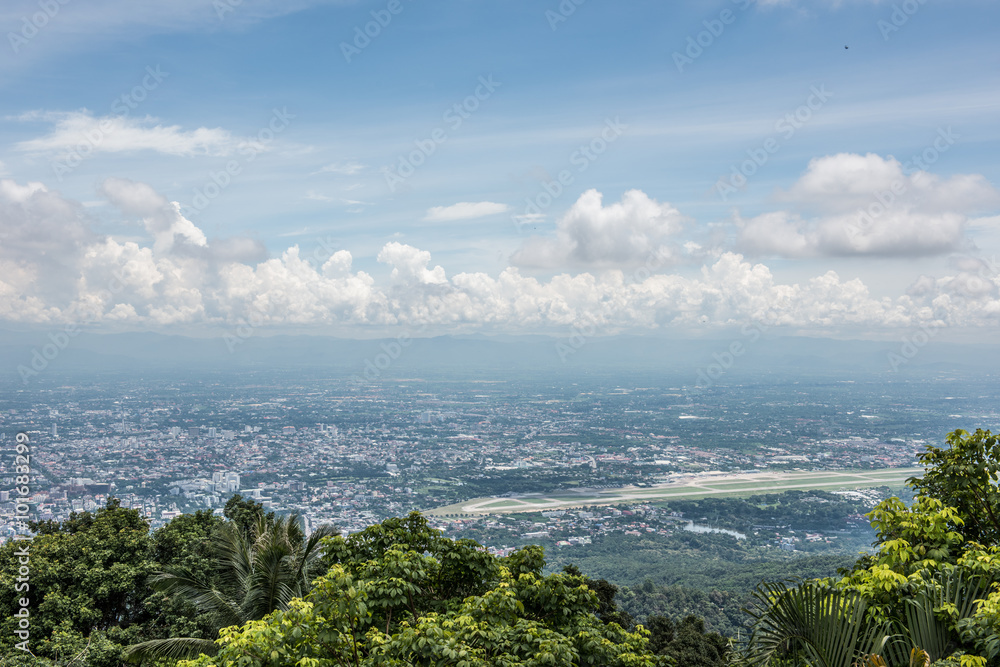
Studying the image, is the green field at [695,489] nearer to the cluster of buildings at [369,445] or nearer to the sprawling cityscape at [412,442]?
the sprawling cityscape at [412,442]

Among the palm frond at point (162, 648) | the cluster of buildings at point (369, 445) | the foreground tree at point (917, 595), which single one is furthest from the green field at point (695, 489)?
the foreground tree at point (917, 595)

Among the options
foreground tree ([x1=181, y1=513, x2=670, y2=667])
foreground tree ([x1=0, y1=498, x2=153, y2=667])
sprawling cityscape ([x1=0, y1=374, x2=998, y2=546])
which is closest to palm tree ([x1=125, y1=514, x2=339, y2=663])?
foreground tree ([x1=0, y1=498, x2=153, y2=667])

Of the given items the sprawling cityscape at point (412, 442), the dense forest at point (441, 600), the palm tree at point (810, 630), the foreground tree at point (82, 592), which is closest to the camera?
the palm tree at point (810, 630)

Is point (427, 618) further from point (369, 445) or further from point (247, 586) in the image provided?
point (369, 445)

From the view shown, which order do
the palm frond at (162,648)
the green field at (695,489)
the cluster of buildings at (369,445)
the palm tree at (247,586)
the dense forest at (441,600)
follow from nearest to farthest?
the dense forest at (441,600) < the palm frond at (162,648) < the palm tree at (247,586) < the cluster of buildings at (369,445) < the green field at (695,489)

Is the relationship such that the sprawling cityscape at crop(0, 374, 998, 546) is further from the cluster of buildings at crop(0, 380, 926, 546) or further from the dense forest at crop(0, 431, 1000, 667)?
the dense forest at crop(0, 431, 1000, 667)
